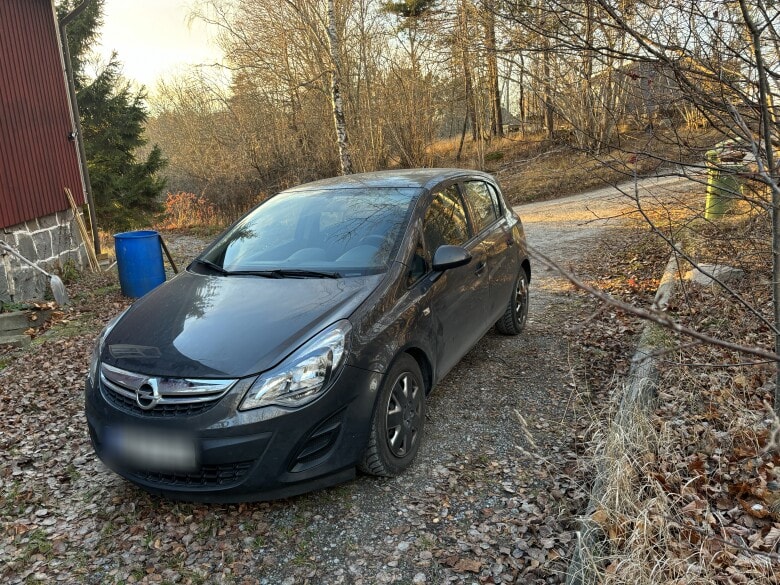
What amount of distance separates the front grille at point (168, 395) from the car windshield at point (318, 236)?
1.09m

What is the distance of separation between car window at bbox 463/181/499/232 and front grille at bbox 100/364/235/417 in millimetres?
2692

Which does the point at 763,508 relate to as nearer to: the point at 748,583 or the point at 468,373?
the point at 748,583

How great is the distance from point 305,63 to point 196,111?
546 centimetres

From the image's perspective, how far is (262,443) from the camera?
9.20 ft

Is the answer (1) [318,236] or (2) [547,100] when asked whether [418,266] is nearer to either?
(1) [318,236]

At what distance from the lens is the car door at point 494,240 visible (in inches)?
189

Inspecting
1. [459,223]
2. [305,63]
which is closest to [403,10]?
[305,63]

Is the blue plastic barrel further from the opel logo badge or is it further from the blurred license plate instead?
the opel logo badge

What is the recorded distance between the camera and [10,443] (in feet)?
13.3

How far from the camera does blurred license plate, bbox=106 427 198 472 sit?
111 inches

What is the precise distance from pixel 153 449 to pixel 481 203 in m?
3.34

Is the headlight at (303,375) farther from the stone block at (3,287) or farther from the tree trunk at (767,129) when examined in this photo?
the stone block at (3,287)

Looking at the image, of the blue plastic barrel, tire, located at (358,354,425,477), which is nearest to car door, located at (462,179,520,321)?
tire, located at (358,354,425,477)

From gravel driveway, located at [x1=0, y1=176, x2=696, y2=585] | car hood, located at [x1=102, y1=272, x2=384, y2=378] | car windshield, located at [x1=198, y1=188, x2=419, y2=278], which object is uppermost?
car windshield, located at [x1=198, y1=188, x2=419, y2=278]
